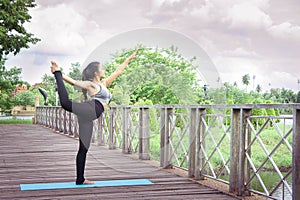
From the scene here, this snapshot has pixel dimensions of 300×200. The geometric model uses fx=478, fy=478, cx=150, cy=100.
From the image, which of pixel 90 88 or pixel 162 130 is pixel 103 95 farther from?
pixel 162 130

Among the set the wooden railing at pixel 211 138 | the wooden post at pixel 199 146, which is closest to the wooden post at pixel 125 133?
the wooden railing at pixel 211 138

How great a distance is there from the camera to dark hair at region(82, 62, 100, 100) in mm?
4141

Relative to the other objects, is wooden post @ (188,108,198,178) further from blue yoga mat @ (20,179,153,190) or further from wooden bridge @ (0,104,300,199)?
blue yoga mat @ (20,179,153,190)

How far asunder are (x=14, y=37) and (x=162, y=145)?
45.2ft

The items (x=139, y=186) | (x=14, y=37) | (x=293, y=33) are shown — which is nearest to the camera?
(x=139, y=186)

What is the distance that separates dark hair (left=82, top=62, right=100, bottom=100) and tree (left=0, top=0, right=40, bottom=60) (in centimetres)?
1367

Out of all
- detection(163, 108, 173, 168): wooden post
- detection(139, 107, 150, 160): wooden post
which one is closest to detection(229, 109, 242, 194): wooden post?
detection(163, 108, 173, 168): wooden post

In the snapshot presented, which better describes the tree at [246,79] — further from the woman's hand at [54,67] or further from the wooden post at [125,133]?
the woman's hand at [54,67]

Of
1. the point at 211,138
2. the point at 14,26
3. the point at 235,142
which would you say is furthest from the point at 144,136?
the point at 14,26

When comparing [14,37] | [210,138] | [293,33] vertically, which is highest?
[293,33]

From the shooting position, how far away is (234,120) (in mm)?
4395

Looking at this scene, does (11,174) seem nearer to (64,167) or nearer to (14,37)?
(64,167)

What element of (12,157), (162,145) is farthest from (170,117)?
(12,157)

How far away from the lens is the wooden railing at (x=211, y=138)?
12.5 ft
